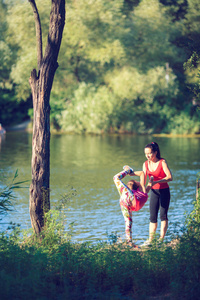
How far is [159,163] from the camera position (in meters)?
9.01

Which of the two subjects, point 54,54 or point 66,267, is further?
point 54,54

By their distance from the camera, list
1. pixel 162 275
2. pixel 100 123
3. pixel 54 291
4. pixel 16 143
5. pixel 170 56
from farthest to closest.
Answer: pixel 170 56
pixel 100 123
pixel 16 143
pixel 162 275
pixel 54 291

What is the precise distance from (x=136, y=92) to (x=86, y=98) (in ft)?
12.9

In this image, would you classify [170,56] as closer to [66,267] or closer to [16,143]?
[16,143]

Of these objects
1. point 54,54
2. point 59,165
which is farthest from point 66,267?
point 59,165

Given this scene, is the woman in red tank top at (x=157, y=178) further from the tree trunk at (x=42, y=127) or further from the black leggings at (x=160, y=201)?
the tree trunk at (x=42, y=127)

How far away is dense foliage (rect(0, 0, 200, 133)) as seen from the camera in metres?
43.5

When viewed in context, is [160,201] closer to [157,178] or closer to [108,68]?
[157,178]

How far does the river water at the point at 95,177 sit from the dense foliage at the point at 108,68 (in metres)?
5.87

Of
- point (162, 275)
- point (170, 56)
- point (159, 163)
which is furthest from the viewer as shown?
point (170, 56)

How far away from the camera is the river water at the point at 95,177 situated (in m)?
12.1

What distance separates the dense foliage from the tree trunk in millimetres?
33394

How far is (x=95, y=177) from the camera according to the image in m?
20.0

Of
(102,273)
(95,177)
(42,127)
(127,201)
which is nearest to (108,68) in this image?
(95,177)
